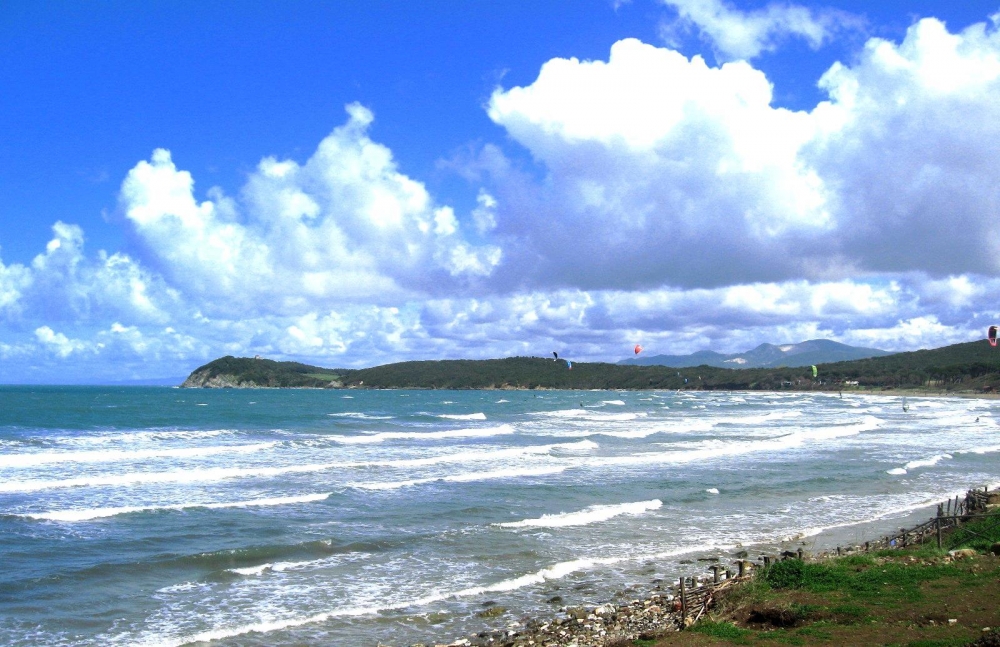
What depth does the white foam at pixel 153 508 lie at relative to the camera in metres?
17.9

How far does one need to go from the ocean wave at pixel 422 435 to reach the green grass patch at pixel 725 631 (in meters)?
29.7

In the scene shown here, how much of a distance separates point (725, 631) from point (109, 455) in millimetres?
28688

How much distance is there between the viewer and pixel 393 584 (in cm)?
1326

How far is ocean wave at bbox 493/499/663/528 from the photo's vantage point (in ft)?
58.9

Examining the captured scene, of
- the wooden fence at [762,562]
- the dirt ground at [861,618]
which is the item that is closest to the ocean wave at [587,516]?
the wooden fence at [762,562]

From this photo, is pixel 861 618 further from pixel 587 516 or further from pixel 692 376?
pixel 692 376

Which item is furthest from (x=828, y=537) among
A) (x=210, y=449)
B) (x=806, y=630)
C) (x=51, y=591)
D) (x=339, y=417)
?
(x=339, y=417)

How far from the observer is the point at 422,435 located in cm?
4234

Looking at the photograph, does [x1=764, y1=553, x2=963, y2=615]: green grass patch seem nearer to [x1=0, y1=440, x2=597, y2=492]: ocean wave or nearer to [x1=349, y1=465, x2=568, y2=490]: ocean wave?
[x1=349, y1=465, x2=568, y2=490]: ocean wave

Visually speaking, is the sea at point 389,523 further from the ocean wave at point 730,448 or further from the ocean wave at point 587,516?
the ocean wave at point 730,448

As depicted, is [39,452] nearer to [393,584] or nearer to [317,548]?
[317,548]

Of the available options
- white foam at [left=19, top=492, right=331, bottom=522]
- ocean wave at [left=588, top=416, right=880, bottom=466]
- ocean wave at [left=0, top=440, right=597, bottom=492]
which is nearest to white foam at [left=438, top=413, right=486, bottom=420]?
ocean wave at [left=588, top=416, right=880, bottom=466]

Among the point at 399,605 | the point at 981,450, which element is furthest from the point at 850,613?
the point at 981,450

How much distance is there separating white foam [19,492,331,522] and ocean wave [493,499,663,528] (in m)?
6.44
